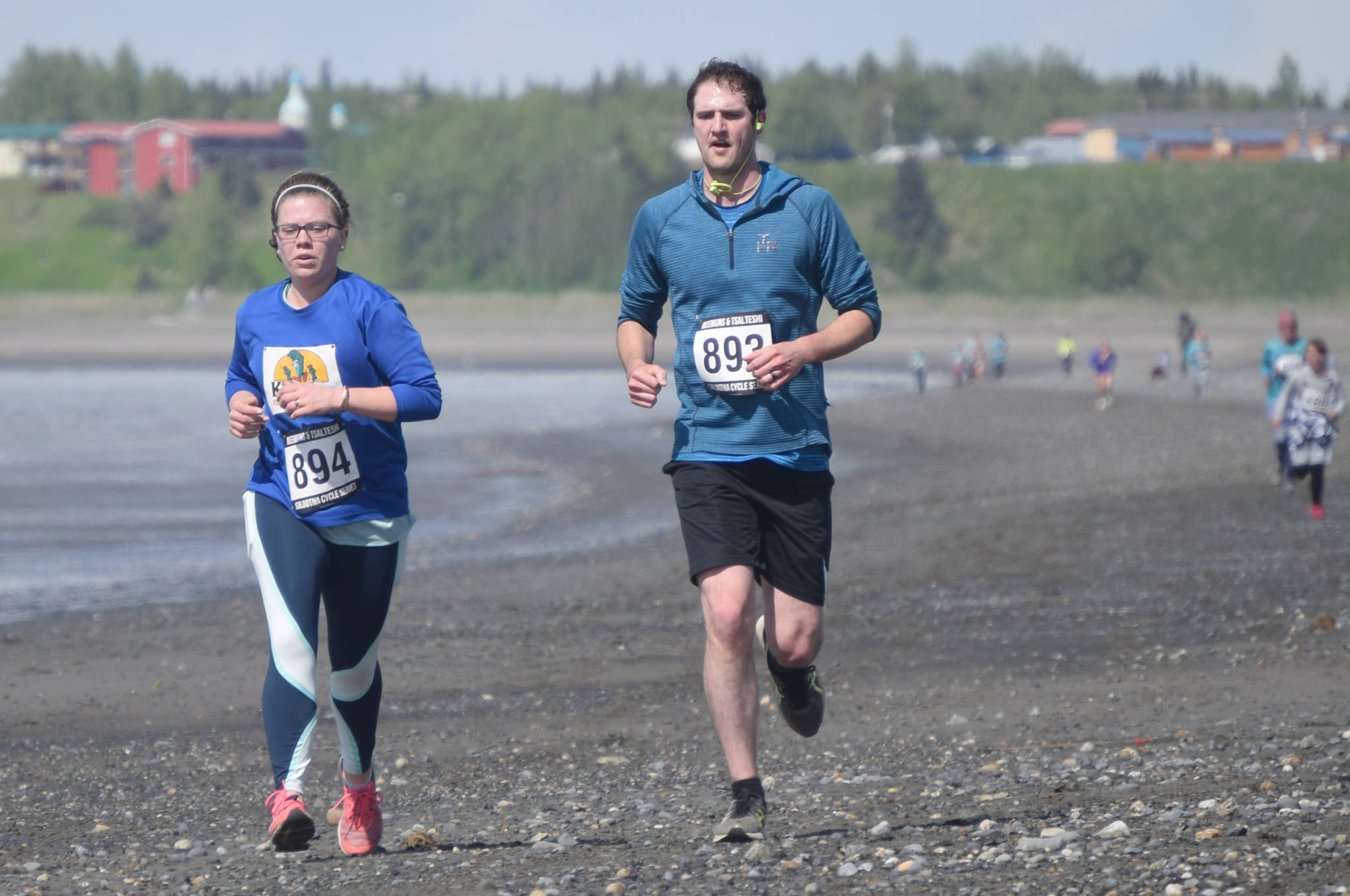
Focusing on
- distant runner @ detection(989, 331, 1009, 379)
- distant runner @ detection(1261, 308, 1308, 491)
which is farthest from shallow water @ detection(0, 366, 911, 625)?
distant runner @ detection(1261, 308, 1308, 491)

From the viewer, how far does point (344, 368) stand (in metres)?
4.86

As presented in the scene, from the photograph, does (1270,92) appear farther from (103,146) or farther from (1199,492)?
(1199,492)

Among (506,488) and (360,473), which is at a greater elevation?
(360,473)

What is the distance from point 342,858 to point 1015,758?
2.65 metres

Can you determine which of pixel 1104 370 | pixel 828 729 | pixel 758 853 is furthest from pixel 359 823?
pixel 1104 370

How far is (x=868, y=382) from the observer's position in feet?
157

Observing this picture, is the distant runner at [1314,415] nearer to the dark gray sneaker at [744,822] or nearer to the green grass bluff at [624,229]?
the dark gray sneaker at [744,822]

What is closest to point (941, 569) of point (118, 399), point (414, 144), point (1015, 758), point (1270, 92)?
point (1015, 758)

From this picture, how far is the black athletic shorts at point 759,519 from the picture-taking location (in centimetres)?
482

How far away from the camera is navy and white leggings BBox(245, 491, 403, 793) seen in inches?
191

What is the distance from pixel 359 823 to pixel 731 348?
186 centimetres

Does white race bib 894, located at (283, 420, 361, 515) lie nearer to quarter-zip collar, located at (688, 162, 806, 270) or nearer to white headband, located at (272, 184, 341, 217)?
white headband, located at (272, 184, 341, 217)

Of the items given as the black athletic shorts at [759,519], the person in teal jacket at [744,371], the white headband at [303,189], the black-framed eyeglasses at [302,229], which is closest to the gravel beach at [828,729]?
the person in teal jacket at [744,371]

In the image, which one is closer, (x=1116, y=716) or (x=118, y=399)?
(x=1116, y=716)
